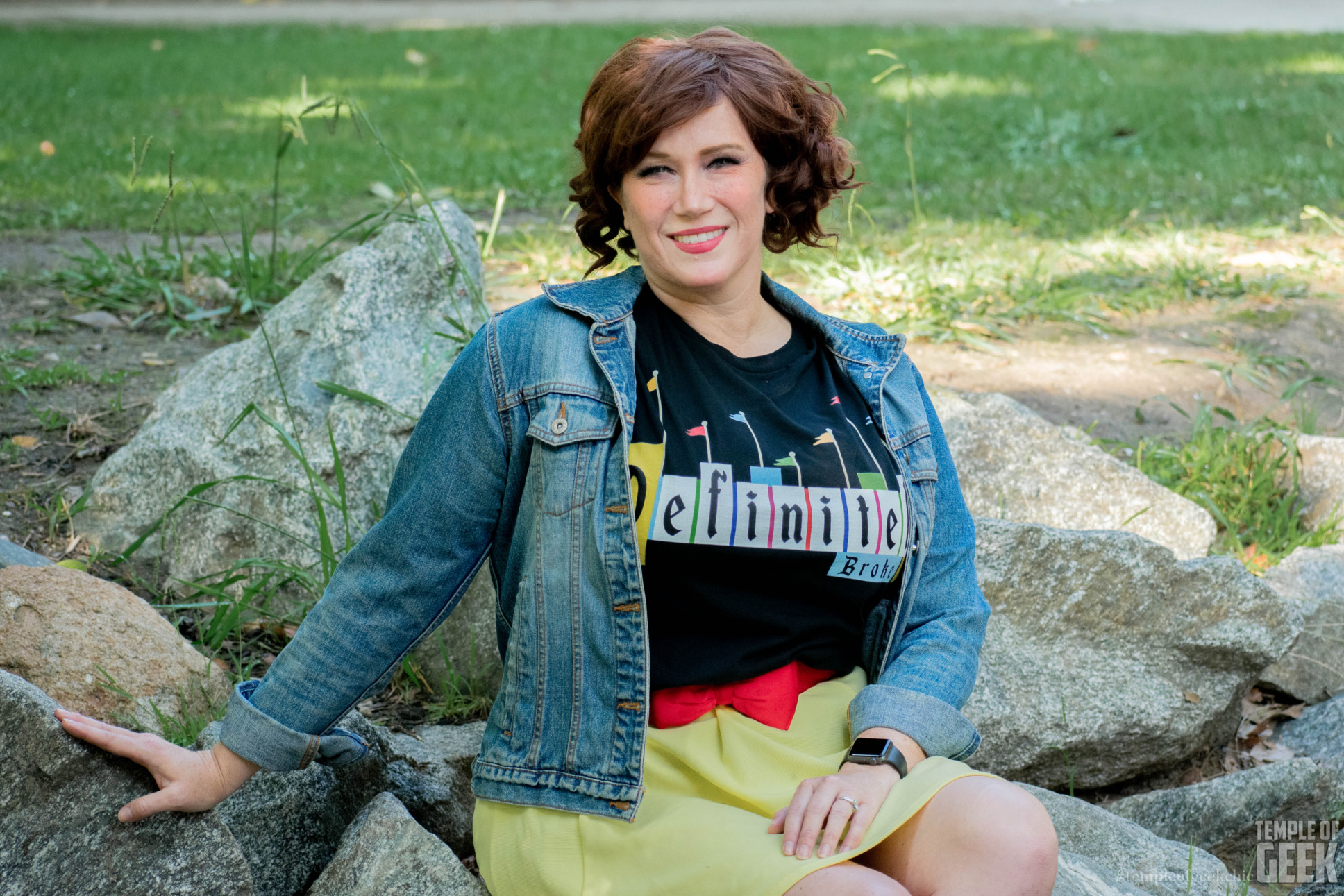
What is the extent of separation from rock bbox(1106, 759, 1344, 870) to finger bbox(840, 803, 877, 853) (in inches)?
49.8

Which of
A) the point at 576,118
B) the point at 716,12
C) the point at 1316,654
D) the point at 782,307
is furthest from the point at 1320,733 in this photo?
the point at 716,12

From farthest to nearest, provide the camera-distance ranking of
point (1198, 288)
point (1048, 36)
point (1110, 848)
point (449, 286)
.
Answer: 1. point (1048, 36)
2. point (1198, 288)
3. point (449, 286)
4. point (1110, 848)

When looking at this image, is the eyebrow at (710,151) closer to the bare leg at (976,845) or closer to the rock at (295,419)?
the bare leg at (976,845)

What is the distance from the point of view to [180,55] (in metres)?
11.9

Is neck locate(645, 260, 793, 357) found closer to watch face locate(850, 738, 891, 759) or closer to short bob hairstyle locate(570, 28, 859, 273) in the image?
short bob hairstyle locate(570, 28, 859, 273)

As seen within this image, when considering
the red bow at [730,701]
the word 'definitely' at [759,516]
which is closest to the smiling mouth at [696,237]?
the word 'definitely' at [759,516]

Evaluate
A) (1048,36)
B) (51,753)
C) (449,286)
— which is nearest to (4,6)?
(1048,36)

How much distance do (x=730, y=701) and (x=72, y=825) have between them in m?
1.07

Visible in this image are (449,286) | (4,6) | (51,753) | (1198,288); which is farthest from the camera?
(4,6)

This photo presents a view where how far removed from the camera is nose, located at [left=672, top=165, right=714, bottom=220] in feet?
6.97

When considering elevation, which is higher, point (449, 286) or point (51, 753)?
point (449, 286)

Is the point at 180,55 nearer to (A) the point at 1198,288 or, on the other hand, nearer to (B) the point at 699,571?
(A) the point at 1198,288

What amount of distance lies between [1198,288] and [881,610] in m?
3.93

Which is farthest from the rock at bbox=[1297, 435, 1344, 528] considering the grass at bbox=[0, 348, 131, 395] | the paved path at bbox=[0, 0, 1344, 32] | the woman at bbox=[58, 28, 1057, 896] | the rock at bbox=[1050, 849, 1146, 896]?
the paved path at bbox=[0, 0, 1344, 32]
